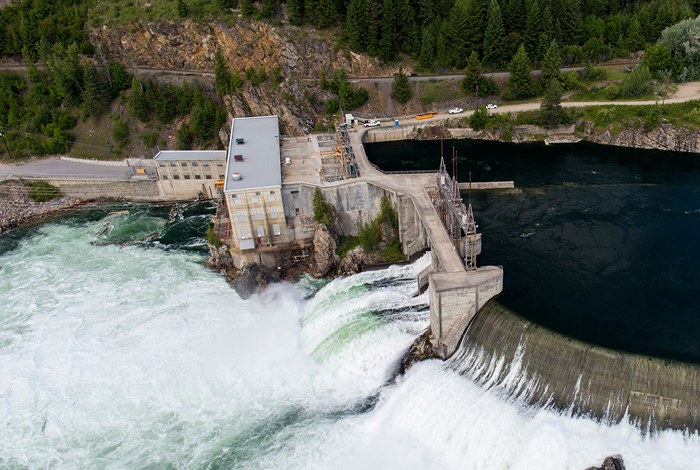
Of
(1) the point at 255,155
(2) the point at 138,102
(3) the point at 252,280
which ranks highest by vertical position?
(2) the point at 138,102

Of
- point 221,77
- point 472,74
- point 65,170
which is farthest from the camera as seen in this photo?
point 472,74

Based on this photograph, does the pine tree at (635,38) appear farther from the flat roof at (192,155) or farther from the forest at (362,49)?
the flat roof at (192,155)

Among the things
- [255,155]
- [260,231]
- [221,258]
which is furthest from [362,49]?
[221,258]

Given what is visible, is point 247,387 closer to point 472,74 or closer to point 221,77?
point 221,77

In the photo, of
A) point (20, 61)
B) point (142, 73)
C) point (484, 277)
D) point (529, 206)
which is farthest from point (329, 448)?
point (20, 61)

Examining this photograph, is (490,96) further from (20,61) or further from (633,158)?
(20,61)

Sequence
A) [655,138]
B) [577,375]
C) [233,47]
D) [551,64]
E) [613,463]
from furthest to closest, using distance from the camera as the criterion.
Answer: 1. [233,47]
2. [551,64]
3. [655,138]
4. [577,375]
5. [613,463]

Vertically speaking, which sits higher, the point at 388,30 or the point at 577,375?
the point at 388,30
